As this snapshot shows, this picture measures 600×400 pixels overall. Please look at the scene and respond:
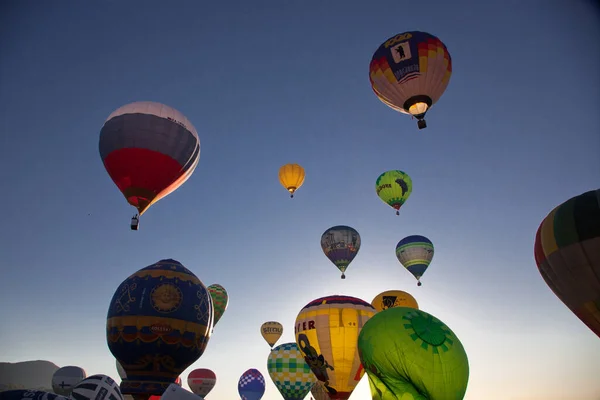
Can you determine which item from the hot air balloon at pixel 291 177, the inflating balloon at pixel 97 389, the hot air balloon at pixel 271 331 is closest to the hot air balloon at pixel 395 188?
the hot air balloon at pixel 291 177

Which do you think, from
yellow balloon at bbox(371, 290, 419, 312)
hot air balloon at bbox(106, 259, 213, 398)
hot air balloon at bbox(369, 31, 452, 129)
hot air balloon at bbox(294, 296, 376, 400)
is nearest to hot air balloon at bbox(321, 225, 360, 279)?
yellow balloon at bbox(371, 290, 419, 312)

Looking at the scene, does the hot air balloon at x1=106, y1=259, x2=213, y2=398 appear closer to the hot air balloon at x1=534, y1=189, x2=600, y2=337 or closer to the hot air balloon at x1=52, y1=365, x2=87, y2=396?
the hot air balloon at x1=534, y1=189, x2=600, y2=337

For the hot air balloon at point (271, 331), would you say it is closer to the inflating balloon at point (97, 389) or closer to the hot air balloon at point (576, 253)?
the inflating balloon at point (97, 389)

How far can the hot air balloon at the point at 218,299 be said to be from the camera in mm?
23938

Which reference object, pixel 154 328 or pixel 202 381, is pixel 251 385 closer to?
pixel 202 381

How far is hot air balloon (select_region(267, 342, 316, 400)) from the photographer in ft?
67.8

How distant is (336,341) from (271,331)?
2015cm

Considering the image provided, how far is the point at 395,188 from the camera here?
24.9 metres

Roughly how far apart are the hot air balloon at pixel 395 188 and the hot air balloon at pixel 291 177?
5.26m

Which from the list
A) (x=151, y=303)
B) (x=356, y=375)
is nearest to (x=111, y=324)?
(x=151, y=303)

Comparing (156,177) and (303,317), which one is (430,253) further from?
(156,177)

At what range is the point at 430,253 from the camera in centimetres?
2530

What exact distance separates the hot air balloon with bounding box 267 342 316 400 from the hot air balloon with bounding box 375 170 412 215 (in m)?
10.8

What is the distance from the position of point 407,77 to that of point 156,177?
10767 mm
